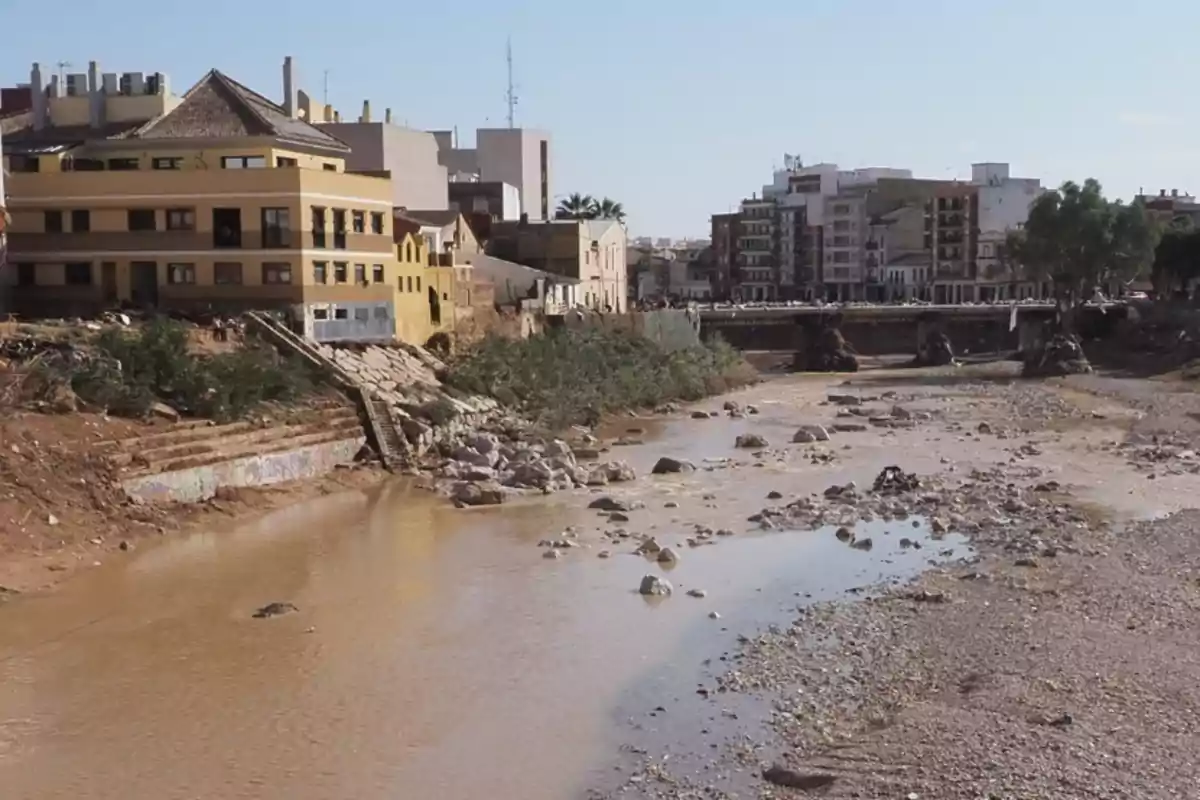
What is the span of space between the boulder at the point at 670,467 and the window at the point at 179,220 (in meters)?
16.2

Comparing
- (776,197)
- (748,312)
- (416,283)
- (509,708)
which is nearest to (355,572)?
(509,708)

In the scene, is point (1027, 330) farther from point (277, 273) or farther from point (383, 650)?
point (383, 650)

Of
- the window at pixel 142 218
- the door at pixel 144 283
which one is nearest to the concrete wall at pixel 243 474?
the door at pixel 144 283

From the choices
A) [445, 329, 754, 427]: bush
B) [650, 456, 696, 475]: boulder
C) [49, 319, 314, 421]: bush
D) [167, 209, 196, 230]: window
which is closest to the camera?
[49, 319, 314, 421]: bush

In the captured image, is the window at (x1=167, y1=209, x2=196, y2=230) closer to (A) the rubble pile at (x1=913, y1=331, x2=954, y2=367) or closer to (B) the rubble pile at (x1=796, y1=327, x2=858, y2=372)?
(B) the rubble pile at (x1=796, y1=327, x2=858, y2=372)

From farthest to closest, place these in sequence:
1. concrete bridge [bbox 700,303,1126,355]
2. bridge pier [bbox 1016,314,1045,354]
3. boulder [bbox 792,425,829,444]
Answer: concrete bridge [bbox 700,303,1126,355], bridge pier [bbox 1016,314,1045,354], boulder [bbox 792,425,829,444]

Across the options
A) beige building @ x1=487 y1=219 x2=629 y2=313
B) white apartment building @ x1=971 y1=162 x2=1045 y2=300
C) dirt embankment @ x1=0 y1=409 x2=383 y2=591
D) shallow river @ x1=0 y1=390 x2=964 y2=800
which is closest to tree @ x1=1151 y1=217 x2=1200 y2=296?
white apartment building @ x1=971 y1=162 x2=1045 y2=300

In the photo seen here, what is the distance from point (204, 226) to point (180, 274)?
1.74 m

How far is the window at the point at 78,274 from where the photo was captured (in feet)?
150

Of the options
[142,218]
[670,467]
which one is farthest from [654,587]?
[142,218]

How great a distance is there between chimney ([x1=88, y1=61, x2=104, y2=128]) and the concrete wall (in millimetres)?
20716

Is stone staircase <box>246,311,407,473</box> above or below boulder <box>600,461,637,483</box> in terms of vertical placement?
above

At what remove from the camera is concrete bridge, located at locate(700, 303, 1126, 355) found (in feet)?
310

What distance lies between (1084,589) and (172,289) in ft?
102
